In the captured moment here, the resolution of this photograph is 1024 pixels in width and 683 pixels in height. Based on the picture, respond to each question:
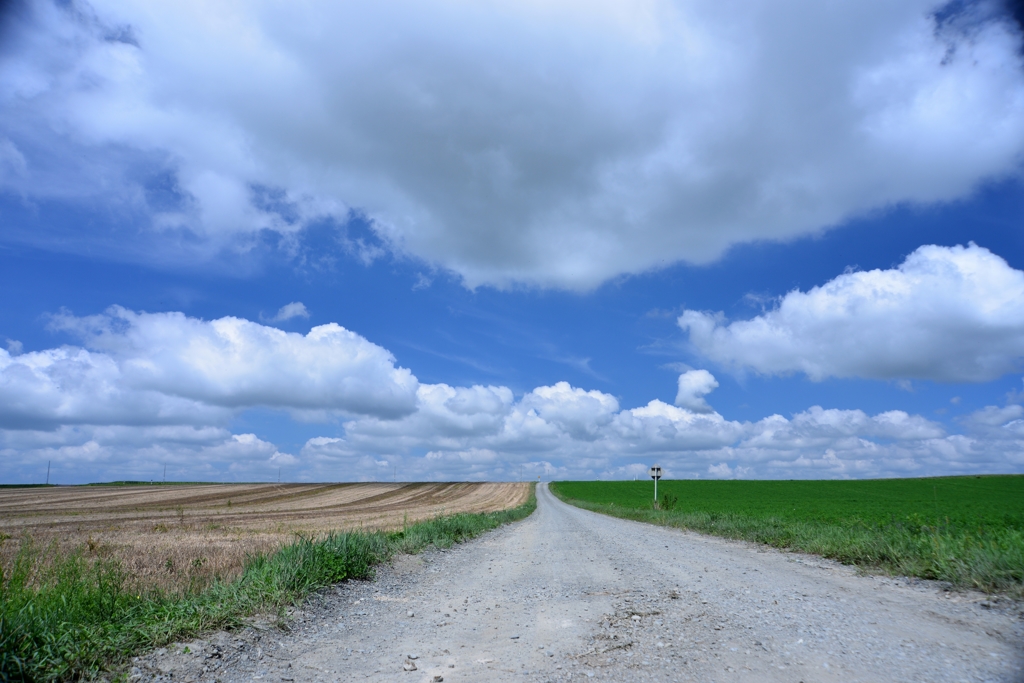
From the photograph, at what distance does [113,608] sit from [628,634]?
6.33m

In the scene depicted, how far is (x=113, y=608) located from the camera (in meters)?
6.61

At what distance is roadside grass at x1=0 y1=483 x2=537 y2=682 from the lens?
17.0 ft

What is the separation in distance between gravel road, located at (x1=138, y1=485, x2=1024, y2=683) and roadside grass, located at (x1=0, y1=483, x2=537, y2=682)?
0.34 meters

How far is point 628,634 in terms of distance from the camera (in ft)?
22.1

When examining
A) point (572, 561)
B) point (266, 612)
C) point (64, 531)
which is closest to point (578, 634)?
point (266, 612)

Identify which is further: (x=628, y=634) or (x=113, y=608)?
(x=628, y=634)

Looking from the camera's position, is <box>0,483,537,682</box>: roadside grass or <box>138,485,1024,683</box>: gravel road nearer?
<box>0,483,537,682</box>: roadside grass

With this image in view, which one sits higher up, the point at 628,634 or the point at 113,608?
the point at 113,608

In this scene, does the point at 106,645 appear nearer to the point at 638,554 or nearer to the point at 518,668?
the point at 518,668

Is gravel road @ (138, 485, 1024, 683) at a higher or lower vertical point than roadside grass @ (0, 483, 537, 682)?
lower

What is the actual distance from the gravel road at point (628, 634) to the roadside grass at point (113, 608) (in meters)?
0.34

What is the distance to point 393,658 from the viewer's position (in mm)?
6102

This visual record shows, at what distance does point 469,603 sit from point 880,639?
231 inches

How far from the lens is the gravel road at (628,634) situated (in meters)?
5.40
